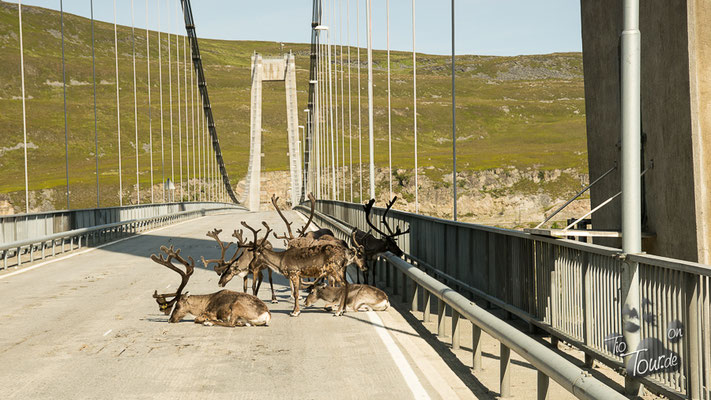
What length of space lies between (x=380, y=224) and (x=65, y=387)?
12.9 meters

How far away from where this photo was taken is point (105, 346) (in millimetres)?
10461

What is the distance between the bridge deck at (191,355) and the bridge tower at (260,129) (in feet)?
314

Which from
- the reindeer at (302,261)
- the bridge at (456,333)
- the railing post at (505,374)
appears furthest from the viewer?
the reindeer at (302,261)

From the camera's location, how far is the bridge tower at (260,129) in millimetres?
112688

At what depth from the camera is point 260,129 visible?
121 meters

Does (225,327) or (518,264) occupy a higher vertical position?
(518,264)

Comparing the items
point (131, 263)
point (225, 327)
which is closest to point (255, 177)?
point (131, 263)

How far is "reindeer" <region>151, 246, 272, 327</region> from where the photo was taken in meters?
11.6

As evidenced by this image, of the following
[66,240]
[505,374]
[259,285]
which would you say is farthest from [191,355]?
[66,240]

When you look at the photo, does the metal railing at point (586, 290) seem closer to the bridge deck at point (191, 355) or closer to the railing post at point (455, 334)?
the railing post at point (455, 334)

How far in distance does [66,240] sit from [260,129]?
3561 inches

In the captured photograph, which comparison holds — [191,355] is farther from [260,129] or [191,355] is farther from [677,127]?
[260,129]

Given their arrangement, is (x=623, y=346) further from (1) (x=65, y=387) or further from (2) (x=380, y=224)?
(2) (x=380, y=224)

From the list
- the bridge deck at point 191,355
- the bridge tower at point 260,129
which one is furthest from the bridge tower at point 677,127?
the bridge tower at point 260,129
